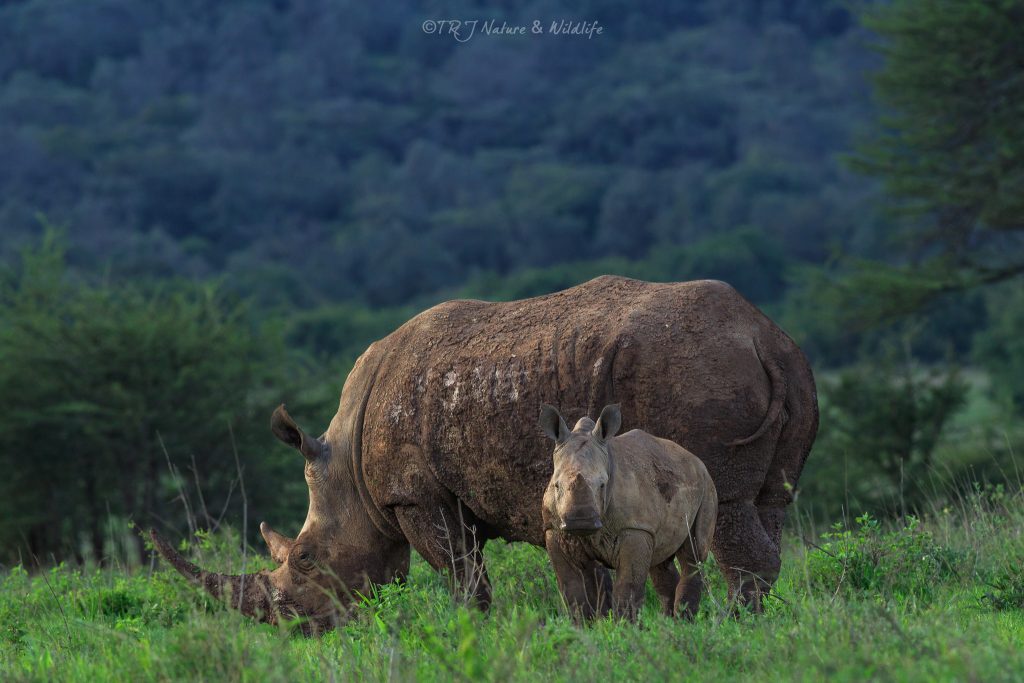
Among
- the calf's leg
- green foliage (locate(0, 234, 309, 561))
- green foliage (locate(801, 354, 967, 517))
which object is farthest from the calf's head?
green foliage (locate(801, 354, 967, 517))

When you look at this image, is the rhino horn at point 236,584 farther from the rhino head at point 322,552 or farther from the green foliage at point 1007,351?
the green foliage at point 1007,351

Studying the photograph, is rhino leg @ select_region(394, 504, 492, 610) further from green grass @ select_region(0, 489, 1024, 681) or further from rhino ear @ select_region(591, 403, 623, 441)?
rhino ear @ select_region(591, 403, 623, 441)

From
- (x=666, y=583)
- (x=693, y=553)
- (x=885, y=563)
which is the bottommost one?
(x=885, y=563)

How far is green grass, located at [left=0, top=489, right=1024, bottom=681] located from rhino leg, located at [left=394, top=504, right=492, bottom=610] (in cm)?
29

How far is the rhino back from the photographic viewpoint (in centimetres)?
695

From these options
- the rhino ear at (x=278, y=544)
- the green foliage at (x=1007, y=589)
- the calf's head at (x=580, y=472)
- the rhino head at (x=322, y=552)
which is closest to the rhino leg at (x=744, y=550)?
the green foliage at (x=1007, y=589)

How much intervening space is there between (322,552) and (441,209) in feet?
313

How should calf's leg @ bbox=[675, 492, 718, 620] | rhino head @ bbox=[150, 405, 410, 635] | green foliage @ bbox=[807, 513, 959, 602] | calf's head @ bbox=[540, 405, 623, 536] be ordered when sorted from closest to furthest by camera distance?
1. calf's head @ bbox=[540, 405, 623, 536]
2. calf's leg @ bbox=[675, 492, 718, 620]
3. green foliage @ bbox=[807, 513, 959, 602]
4. rhino head @ bbox=[150, 405, 410, 635]

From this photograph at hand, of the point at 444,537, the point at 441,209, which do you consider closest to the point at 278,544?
the point at 444,537

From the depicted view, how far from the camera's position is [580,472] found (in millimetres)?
5844

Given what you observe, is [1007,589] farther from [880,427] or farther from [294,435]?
[880,427]

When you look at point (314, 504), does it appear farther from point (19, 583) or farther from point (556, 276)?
point (556, 276)

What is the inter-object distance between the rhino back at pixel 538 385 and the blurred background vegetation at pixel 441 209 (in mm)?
1257

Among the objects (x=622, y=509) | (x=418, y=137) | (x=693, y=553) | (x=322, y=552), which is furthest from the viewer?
(x=418, y=137)
